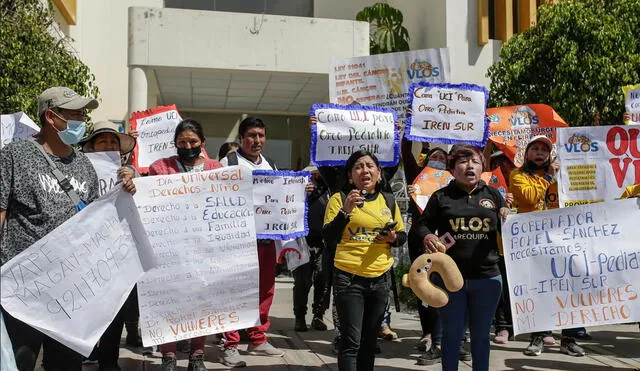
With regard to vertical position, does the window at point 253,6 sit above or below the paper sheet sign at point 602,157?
above

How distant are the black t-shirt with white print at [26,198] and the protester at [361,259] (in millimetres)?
1785

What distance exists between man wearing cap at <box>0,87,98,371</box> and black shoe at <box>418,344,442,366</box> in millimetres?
2949

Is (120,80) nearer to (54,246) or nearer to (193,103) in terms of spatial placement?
(193,103)

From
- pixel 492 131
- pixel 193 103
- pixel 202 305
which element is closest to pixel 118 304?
pixel 202 305

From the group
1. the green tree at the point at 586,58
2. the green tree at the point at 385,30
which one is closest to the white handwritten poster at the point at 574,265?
the green tree at the point at 586,58

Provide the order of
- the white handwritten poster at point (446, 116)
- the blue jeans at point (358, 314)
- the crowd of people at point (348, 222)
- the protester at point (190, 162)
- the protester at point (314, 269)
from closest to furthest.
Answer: the crowd of people at point (348, 222)
the blue jeans at point (358, 314)
the protester at point (190, 162)
the white handwritten poster at point (446, 116)
the protester at point (314, 269)

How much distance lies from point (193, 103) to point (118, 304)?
51.3ft

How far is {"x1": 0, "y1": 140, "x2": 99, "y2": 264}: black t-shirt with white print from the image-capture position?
3.40 meters

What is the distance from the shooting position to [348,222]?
176 inches

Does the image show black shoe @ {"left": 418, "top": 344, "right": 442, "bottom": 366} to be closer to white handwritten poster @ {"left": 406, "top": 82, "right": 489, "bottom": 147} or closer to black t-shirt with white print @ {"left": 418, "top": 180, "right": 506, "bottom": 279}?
black t-shirt with white print @ {"left": 418, "top": 180, "right": 506, "bottom": 279}

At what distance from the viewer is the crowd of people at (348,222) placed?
3.51m

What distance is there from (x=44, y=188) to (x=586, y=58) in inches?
426

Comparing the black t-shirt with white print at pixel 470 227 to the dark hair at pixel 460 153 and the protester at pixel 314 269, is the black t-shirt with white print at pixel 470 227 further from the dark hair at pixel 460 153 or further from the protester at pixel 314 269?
the protester at pixel 314 269

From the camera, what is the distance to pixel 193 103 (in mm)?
19000
